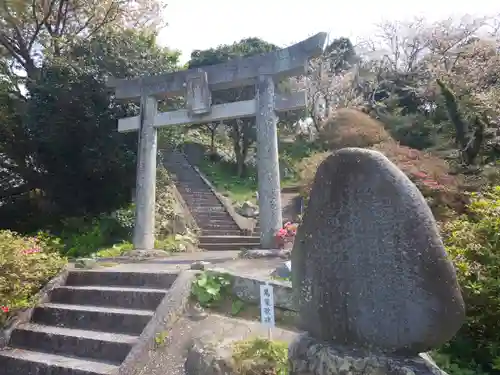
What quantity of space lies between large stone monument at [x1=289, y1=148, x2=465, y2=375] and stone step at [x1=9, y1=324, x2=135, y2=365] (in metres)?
3.15

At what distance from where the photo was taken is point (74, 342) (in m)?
5.57

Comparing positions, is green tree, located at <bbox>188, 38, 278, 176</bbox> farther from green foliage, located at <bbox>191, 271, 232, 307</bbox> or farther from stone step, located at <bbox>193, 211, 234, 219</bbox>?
green foliage, located at <bbox>191, 271, 232, 307</bbox>

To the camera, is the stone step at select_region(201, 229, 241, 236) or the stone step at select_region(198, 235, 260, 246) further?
the stone step at select_region(201, 229, 241, 236)

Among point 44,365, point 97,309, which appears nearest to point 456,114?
point 97,309

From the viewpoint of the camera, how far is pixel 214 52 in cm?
2156

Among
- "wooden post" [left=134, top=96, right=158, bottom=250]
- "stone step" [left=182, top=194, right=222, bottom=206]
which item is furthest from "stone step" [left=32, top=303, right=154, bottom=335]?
"stone step" [left=182, top=194, right=222, bottom=206]

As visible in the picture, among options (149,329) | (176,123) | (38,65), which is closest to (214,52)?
(38,65)

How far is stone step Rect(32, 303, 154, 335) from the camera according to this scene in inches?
223

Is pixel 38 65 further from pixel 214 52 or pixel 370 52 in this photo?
pixel 370 52

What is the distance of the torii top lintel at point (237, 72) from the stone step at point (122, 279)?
5.57 metres

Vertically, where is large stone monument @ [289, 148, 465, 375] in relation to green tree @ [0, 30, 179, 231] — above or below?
below

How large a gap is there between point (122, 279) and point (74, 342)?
1.43 meters

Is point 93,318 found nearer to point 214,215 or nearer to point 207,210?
point 214,215

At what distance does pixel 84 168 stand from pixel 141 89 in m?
3.96
